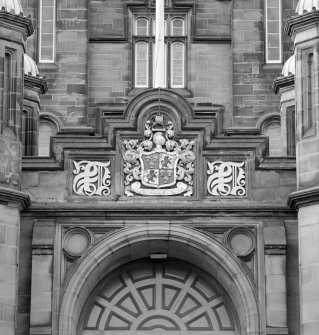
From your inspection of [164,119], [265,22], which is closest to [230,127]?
[265,22]

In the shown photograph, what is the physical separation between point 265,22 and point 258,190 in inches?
392

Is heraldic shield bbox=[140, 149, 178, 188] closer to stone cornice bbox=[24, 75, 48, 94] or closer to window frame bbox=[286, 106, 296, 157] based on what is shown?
window frame bbox=[286, 106, 296, 157]

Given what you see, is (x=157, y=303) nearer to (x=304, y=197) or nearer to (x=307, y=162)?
(x=304, y=197)

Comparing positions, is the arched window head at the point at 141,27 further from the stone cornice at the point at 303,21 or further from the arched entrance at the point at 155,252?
the arched entrance at the point at 155,252

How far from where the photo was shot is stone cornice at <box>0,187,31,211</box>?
121ft

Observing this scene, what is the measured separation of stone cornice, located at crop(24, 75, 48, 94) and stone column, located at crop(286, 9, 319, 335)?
727 centimetres

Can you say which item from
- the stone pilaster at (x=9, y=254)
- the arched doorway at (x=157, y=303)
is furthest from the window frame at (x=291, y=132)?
the stone pilaster at (x=9, y=254)

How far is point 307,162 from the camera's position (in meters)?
37.4

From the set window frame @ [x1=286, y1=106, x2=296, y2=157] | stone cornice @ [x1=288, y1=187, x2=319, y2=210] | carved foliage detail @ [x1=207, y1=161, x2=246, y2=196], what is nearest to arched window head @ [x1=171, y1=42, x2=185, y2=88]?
window frame @ [x1=286, y1=106, x2=296, y2=157]

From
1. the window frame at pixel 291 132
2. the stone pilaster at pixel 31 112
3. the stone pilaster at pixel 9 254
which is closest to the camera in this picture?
the stone pilaster at pixel 9 254

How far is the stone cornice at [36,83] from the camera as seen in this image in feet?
143

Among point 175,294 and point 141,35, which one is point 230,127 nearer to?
point 141,35

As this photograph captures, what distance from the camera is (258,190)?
125 feet

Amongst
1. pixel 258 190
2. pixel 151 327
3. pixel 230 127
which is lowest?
pixel 151 327
